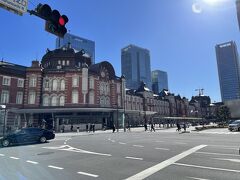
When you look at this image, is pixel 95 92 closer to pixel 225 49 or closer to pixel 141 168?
pixel 141 168

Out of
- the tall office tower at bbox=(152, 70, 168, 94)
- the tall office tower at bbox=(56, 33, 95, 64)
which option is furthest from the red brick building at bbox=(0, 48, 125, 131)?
the tall office tower at bbox=(152, 70, 168, 94)

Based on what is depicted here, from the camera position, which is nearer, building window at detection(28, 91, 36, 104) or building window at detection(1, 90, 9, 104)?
building window at detection(1, 90, 9, 104)

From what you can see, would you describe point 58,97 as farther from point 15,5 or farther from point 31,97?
point 15,5

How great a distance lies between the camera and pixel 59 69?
167 ft

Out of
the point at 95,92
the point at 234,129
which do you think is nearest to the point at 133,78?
the point at 95,92

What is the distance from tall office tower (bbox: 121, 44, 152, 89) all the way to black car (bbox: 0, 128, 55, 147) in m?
152

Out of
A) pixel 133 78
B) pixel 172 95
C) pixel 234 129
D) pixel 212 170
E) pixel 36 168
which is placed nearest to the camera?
pixel 212 170

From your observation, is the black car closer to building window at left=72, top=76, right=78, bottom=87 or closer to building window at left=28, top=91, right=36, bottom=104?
building window at left=72, top=76, right=78, bottom=87

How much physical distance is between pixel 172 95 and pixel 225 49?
4399 centimetres

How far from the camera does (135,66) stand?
6973 inches

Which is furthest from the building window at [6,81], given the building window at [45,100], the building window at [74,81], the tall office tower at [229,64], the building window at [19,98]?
the tall office tower at [229,64]

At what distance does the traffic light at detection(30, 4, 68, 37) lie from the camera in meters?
6.09

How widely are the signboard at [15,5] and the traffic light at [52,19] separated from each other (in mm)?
266

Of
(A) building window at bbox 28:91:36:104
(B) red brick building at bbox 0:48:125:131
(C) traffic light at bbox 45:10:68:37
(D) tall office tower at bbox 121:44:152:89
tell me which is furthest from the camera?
(D) tall office tower at bbox 121:44:152:89
